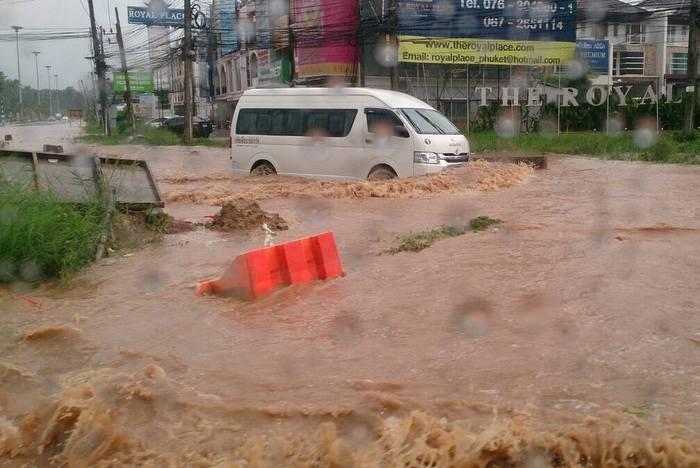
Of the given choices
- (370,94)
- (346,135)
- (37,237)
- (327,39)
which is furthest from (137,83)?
(37,237)

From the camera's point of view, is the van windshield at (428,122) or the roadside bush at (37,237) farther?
the van windshield at (428,122)

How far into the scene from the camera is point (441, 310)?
5.89 m

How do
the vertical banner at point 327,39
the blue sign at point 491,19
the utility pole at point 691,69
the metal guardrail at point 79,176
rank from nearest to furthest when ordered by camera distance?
1. the metal guardrail at point 79,176
2. the utility pole at point 691,69
3. the vertical banner at point 327,39
4. the blue sign at point 491,19

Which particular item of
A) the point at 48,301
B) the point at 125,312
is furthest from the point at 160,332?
the point at 48,301

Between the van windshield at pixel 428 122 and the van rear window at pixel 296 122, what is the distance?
0.99m

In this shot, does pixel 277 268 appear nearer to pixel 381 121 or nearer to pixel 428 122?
pixel 381 121

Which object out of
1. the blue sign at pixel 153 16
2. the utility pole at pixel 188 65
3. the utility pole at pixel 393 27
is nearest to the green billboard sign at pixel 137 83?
the blue sign at pixel 153 16

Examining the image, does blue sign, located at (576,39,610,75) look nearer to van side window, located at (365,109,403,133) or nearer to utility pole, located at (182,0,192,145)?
utility pole, located at (182,0,192,145)

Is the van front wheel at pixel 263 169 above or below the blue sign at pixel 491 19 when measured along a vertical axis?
below

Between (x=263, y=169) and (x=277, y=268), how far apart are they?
808cm

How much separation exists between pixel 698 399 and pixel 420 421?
4.81 feet

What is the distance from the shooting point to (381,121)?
42.1 feet

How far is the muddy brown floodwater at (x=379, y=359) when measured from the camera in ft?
12.0

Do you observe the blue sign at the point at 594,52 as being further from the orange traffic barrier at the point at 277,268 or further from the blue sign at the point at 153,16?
the orange traffic barrier at the point at 277,268
